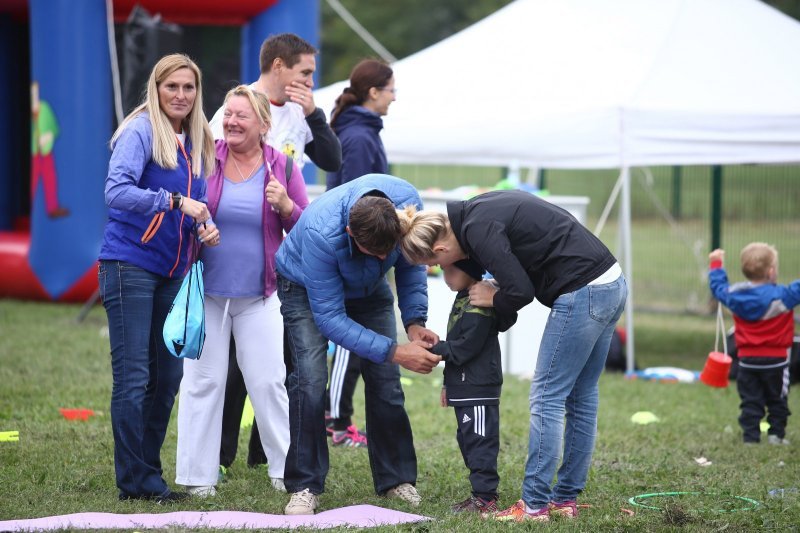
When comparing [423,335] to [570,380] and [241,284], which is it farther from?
[241,284]

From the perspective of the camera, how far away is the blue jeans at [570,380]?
4117mm

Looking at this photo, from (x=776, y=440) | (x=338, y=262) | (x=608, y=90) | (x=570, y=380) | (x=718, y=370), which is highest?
(x=608, y=90)

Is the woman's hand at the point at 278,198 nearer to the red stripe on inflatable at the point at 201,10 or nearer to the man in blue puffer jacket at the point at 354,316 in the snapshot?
the man in blue puffer jacket at the point at 354,316

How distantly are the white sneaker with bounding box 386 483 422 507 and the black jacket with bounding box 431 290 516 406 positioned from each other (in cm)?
54

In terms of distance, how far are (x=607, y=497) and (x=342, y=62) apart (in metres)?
31.5

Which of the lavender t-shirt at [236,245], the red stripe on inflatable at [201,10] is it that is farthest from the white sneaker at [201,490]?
the red stripe on inflatable at [201,10]

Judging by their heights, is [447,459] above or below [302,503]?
below

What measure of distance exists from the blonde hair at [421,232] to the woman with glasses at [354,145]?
1689 mm

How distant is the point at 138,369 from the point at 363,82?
2247mm

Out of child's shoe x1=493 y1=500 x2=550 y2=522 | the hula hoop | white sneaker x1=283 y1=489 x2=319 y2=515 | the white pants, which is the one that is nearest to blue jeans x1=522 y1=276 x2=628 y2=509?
child's shoe x1=493 y1=500 x2=550 y2=522

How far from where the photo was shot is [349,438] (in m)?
5.95

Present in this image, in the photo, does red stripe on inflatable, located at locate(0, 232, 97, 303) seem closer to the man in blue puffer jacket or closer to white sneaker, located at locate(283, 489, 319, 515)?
the man in blue puffer jacket

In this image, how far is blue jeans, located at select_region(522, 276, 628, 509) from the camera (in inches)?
162

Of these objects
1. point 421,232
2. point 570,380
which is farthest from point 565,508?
point 421,232
